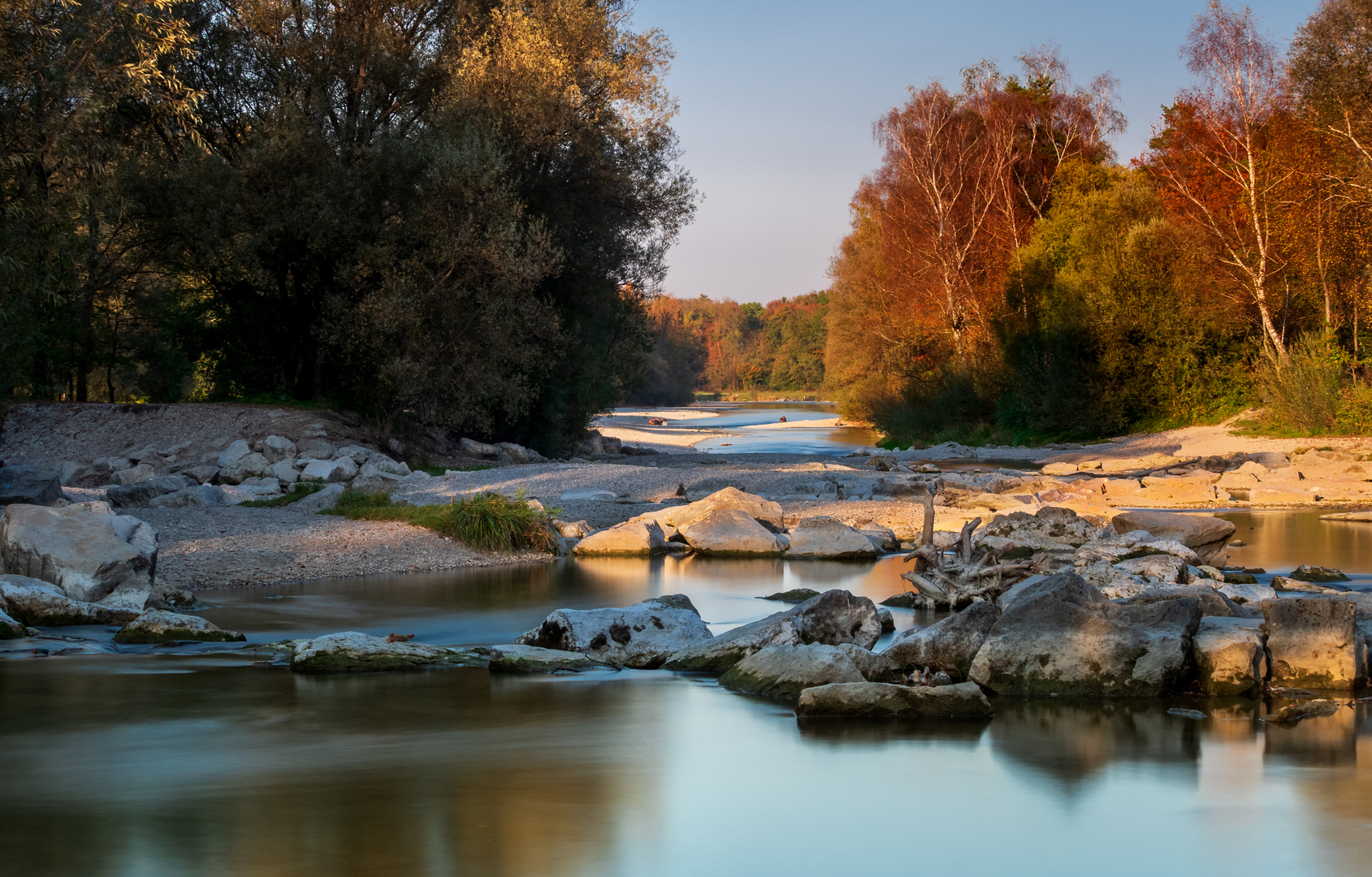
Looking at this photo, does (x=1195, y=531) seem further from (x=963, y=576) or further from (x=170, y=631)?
(x=170, y=631)

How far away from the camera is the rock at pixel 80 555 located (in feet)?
32.1

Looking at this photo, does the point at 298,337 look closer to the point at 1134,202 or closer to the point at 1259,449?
the point at 1259,449

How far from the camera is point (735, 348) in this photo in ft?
480

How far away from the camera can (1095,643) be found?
752cm

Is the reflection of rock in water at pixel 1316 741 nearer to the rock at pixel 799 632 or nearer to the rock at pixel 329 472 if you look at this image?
the rock at pixel 799 632

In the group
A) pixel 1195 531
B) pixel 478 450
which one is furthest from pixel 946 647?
pixel 478 450

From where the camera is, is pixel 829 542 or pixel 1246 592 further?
pixel 829 542

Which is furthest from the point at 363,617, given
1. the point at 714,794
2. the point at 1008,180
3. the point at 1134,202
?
the point at 1008,180

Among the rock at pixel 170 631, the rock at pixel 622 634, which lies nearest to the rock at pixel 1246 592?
the rock at pixel 622 634

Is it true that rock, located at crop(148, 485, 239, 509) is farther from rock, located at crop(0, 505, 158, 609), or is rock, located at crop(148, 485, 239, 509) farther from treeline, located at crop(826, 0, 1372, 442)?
treeline, located at crop(826, 0, 1372, 442)

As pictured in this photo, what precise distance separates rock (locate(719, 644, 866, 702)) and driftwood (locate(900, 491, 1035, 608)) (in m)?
2.60

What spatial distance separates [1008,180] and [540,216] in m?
21.0

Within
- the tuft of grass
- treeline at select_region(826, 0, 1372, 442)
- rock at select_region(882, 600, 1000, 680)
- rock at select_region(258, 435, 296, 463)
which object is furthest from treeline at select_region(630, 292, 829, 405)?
rock at select_region(882, 600, 1000, 680)

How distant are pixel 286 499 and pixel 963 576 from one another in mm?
10565
